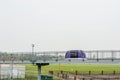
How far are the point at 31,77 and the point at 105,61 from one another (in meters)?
28.9

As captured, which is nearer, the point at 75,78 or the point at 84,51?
the point at 84,51

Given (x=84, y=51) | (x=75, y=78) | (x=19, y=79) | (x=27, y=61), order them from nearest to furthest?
1. (x=84, y=51)
2. (x=27, y=61)
3. (x=19, y=79)
4. (x=75, y=78)

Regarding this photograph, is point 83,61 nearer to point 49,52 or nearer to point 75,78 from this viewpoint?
point 49,52

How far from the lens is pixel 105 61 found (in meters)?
60.0

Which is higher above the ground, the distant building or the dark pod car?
the dark pod car

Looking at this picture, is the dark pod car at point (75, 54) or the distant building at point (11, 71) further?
the distant building at point (11, 71)

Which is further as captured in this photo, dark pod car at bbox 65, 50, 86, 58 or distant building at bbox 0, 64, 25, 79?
distant building at bbox 0, 64, 25, 79

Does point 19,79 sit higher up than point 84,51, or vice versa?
point 84,51

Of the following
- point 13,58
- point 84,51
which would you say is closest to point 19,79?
point 13,58

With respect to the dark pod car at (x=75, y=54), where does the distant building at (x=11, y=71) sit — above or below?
below

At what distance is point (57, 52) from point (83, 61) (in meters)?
5.64

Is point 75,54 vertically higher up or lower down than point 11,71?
higher up

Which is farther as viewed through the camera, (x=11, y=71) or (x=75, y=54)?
(x=11, y=71)

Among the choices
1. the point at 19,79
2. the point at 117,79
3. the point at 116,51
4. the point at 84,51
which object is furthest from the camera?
the point at 117,79
